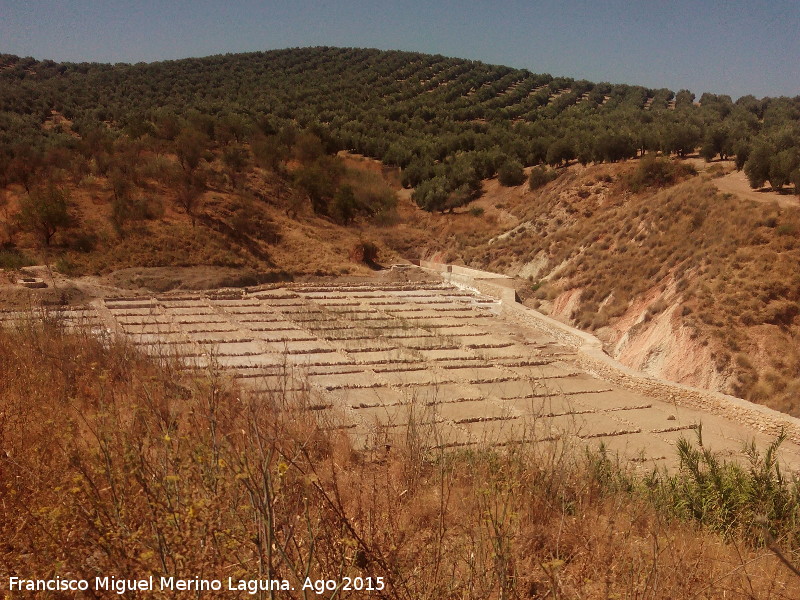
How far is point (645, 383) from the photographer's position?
11711 millimetres

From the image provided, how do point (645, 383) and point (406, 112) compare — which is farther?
point (406, 112)

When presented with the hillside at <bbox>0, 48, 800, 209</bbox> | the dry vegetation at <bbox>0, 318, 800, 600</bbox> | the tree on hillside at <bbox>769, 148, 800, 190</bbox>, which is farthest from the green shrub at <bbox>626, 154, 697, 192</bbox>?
the dry vegetation at <bbox>0, 318, 800, 600</bbox>

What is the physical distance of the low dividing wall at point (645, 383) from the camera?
32.2 ft

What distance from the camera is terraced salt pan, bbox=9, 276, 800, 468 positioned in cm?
895

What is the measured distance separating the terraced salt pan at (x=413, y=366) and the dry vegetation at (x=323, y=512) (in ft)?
4.17

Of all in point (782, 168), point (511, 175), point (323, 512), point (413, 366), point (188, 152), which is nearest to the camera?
point (323, 512)

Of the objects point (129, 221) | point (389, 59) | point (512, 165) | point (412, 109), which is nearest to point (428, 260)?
point (512, 165)

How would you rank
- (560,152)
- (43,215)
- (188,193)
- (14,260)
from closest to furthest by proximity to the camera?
(14,260)
(43,215)
(188,193)
(560,152)

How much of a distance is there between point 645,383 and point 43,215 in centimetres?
1960

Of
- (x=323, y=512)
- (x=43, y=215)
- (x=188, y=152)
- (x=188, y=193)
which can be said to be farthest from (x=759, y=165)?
(x=43, y=215)

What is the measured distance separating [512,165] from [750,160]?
1639 centimetres

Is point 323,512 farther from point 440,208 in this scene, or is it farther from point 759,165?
point 440,208

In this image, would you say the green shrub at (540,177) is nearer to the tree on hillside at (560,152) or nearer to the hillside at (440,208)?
the hillside at (440,208)

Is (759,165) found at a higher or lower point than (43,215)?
higher
